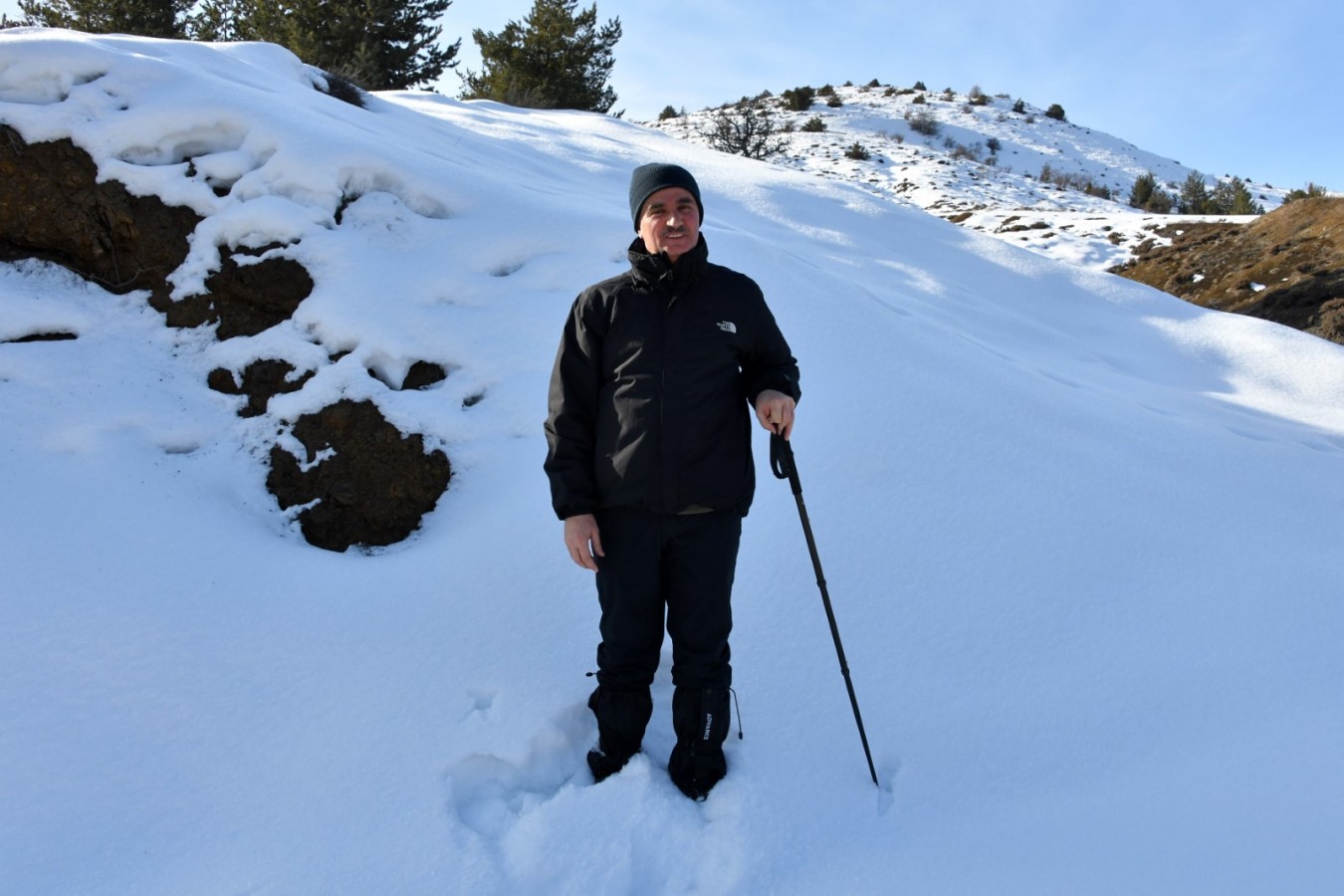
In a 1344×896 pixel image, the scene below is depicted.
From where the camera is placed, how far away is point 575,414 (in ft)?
7.02

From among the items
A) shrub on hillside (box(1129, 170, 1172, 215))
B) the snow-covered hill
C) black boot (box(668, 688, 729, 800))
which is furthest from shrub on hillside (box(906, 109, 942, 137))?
black boot (box(668, 688, 729, 800))

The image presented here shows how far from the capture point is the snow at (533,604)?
1.95 metres

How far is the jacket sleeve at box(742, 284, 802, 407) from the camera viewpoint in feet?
6.94

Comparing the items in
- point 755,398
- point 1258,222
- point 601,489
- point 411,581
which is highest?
point 1258,222

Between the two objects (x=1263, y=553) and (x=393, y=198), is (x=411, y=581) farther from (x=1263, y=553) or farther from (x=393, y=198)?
(x=1263, y=553)

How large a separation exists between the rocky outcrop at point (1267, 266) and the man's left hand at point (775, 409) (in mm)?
8245

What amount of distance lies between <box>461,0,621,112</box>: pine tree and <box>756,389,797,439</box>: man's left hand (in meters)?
18.2

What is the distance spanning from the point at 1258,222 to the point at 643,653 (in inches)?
496

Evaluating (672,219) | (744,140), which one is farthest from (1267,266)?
(744,140)

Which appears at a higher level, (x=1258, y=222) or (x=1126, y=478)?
(x=1258, y=222)

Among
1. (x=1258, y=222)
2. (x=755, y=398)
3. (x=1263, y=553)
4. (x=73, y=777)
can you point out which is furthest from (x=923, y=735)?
(x=1258, y=222)

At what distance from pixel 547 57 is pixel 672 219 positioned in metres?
19.4

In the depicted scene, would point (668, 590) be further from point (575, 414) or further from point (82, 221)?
point (82, 221)

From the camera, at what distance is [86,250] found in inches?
153
